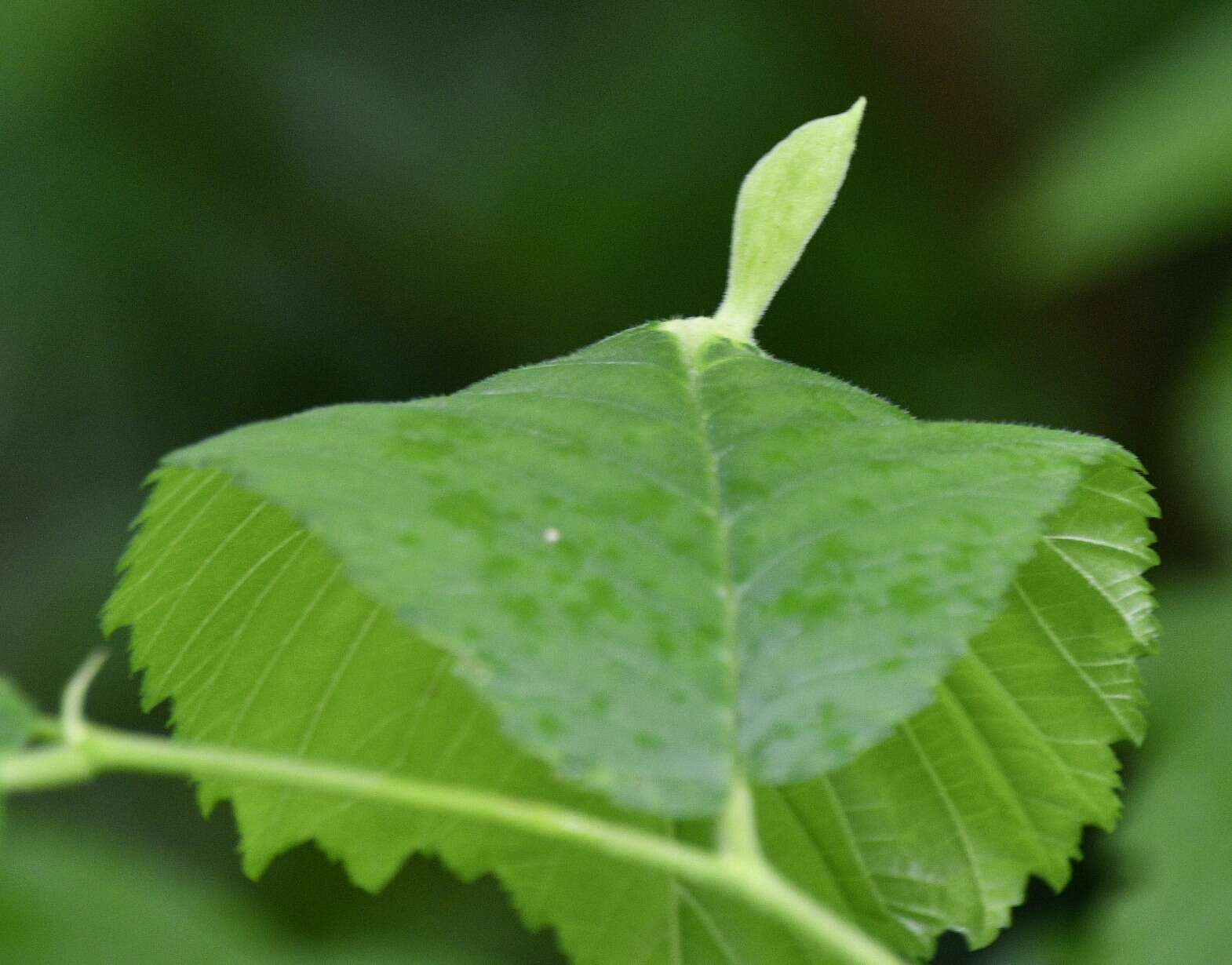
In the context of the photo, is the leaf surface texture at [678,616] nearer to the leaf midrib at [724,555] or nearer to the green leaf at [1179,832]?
the leaf midrib at [724,555]

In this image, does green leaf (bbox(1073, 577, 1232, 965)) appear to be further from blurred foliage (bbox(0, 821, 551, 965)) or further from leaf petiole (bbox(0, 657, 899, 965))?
leaf petiole (bbox(0, 657, 899, 965))

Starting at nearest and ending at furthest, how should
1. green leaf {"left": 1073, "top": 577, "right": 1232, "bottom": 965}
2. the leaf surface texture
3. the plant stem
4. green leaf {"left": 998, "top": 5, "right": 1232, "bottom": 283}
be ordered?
the plant stem
the leaf surface texture
green leaf {"left": 1073, "top": 577, "right": 1232, "bottom": 965}
green leaf {"left": 998, "top": 5, "right": 1232, "bottom": 283}

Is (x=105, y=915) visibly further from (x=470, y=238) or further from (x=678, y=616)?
(x=470, y=238)

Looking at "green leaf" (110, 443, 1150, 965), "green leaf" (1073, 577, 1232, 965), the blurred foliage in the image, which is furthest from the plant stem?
"green leaf" (1073, 577, 1232, 965)

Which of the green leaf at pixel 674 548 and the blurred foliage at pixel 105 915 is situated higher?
the green leaf at pixel 674 548

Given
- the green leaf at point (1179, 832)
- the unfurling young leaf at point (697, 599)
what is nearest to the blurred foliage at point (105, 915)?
the unfurling young leaf at point (697, 599)

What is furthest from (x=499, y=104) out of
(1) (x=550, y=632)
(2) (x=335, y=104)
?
(1) (x=550, y=632)
